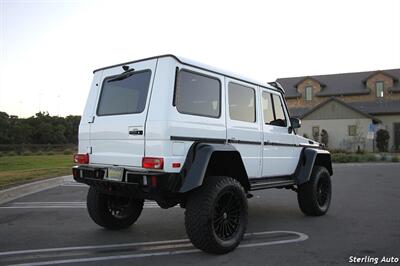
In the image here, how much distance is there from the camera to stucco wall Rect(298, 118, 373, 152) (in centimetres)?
3541

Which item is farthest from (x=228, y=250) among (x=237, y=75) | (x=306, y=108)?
(x=306, y=108)

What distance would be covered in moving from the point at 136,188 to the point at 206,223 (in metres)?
0.91

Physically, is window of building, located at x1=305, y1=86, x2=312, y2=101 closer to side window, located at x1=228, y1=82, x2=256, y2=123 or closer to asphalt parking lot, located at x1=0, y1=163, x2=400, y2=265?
asphalt parking lot, located at x1=0, y1=163, x2=400, y2=265

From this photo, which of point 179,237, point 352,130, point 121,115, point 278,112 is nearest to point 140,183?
point 121,115

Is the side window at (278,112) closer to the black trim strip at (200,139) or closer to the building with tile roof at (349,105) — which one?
the black trim strip at (200,139)

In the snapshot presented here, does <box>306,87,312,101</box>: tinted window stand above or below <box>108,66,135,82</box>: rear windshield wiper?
above

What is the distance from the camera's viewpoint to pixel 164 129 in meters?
4.70

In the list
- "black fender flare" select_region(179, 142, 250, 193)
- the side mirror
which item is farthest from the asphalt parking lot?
Answer: the side mirror

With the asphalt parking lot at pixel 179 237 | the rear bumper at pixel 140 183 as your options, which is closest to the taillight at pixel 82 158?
the rear bumper at pixel 140 183

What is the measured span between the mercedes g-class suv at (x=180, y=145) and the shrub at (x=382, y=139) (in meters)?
32.3

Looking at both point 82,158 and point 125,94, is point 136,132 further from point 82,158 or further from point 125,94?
point 82,158

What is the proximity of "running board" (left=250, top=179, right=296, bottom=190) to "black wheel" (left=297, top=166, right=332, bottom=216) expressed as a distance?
17.7 inches

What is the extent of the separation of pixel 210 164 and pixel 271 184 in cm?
151

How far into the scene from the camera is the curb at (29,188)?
9.72m
